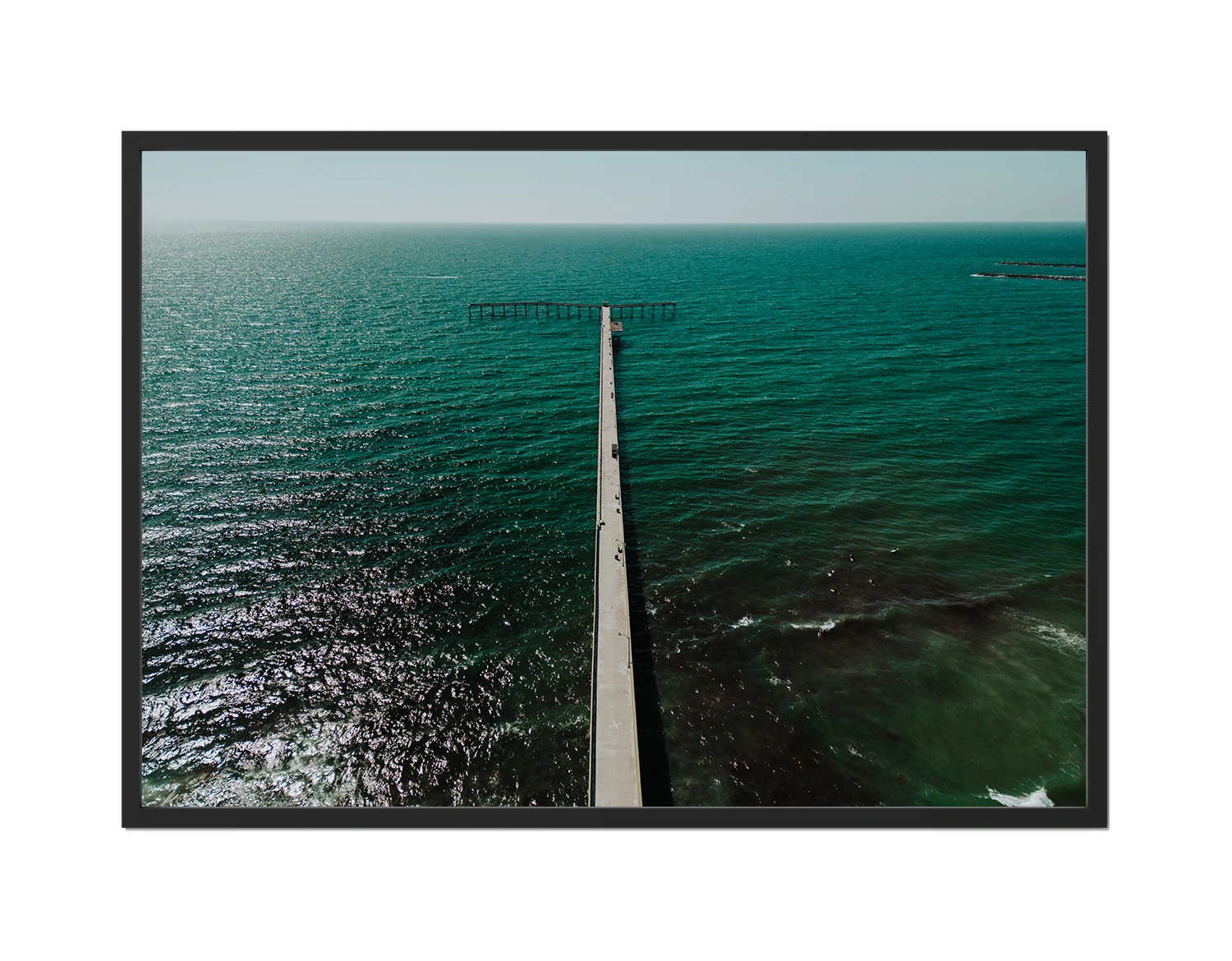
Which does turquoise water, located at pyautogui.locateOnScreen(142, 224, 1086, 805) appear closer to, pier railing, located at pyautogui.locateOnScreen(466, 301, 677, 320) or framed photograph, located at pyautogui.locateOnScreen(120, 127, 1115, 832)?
framed photograph, located at pyautogui.locateOnScreen(120, 127, 1115, 832)

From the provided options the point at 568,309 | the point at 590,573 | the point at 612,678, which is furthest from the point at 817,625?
the point at 568,309

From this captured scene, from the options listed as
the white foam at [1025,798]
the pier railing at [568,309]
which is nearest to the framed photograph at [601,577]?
the white foam at [1025,798]

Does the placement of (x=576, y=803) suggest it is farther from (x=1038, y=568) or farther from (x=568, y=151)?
(x=1038, y=568)

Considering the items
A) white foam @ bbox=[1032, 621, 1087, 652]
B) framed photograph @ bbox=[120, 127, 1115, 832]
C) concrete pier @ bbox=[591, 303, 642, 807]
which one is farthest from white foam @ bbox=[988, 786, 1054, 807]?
concrete pier @ bbox=[591, 303, 642, 807]

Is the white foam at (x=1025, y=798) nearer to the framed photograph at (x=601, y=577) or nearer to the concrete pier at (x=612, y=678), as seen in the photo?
the framed photograph at (x=601, y=577)

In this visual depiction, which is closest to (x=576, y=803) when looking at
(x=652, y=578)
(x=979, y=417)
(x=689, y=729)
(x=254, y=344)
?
(x=689, y=729)
